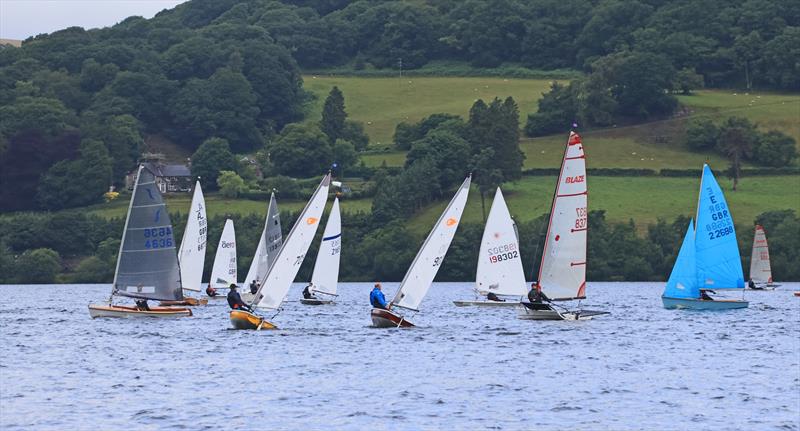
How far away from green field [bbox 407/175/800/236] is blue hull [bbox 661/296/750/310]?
2639 inches

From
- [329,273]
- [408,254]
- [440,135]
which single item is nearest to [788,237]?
[408,254]

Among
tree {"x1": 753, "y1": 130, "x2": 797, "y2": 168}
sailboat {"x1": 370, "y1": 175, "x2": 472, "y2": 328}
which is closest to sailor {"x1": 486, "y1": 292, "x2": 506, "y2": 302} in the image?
sailboat {"x1": 370, "y1": 175, "x2": 472, "y2": 328}

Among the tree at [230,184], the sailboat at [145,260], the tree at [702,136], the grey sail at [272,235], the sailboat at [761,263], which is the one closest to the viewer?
the sailboat at [145,260]

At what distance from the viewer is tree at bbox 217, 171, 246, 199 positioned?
168875mm

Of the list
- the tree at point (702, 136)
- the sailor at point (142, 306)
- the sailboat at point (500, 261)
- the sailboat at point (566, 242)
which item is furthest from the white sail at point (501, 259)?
the tree at point (702, 136)

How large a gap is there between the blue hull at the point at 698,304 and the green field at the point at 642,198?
220 ft

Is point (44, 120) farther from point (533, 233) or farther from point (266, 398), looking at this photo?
point (266, 398)

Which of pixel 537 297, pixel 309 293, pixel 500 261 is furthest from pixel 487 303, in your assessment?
pixel 537 297

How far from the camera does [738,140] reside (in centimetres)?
16850

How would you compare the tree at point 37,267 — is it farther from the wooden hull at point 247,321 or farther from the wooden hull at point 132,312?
the wooden hull at point 247,321

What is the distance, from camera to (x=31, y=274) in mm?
143125

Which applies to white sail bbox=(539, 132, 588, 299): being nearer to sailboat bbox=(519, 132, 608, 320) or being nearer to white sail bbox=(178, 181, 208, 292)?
sailboat bbox=(519, 132, 608, 320)

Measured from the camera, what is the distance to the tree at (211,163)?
179m

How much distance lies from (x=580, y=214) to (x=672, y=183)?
104 metres
